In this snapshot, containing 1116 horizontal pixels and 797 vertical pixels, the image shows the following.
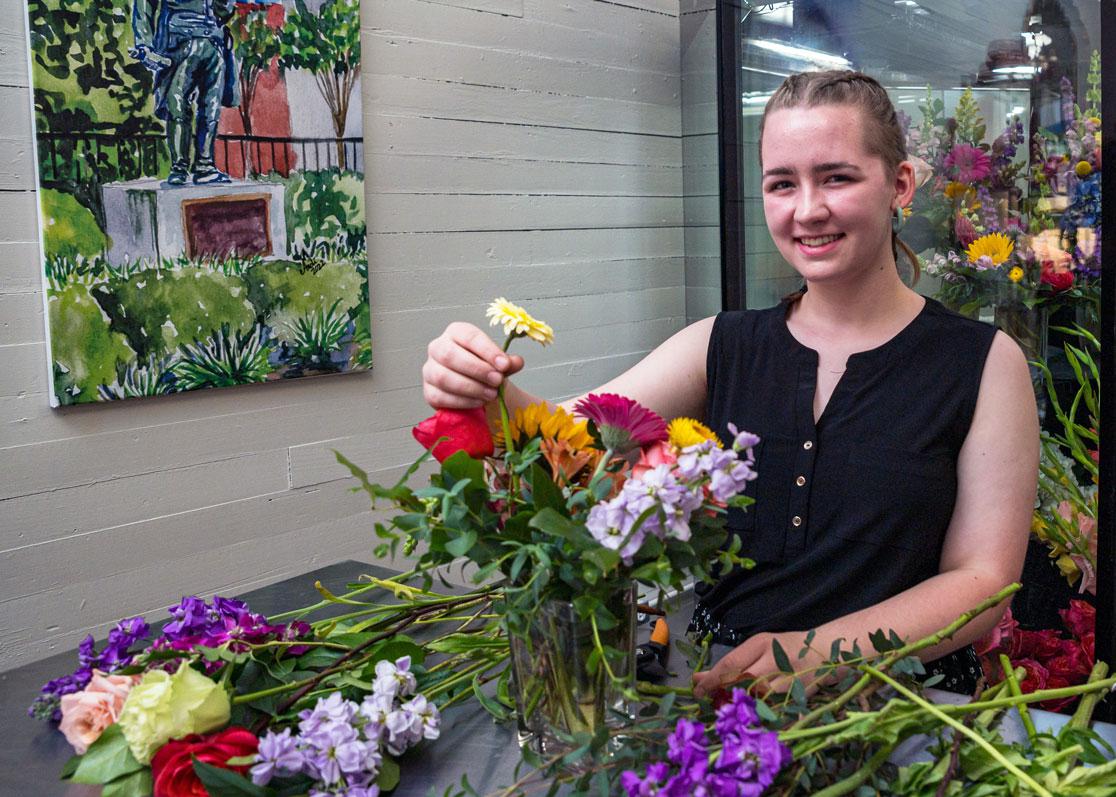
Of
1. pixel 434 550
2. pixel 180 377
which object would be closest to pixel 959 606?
pixel 434 550

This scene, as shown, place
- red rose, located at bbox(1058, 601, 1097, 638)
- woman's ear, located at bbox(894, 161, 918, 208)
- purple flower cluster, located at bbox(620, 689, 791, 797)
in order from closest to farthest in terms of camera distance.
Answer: purple flower cluster, located at bbox(620, 689, 791, 797), woman's ear, located at bbox(894, 161, 918, 208), red rose, located at bbox(1058, 601, 1097, 638)

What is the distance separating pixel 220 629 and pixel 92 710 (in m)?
0.13

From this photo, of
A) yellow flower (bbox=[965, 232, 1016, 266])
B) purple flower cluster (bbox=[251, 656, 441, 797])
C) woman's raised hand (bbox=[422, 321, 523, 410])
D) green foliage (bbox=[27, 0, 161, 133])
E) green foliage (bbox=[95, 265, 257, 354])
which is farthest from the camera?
yellow flower (bbox=[965, 232, 1016, 266])

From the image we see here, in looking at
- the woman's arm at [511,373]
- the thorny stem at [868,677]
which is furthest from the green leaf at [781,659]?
the woman's arm at [511,373]

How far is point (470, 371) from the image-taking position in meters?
0.99

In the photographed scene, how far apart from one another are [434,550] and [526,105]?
234cm

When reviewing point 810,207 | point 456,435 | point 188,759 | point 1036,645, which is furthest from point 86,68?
point 1036,645

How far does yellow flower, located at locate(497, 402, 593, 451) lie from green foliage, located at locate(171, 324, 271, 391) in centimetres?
160

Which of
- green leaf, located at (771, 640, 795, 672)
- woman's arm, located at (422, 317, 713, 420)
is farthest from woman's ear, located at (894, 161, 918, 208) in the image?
green leaf, located at (771, 640, 795, 672)

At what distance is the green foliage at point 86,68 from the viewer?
6.63 ft

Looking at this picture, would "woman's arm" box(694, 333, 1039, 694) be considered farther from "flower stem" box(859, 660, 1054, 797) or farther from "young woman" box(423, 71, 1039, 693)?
"flower stem" box(859, 660, 1054, 797)

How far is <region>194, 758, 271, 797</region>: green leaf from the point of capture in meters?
0.76

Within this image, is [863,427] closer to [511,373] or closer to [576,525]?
[511,373]

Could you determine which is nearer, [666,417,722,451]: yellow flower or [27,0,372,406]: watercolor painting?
[666,417,722,451]: yellow flower
